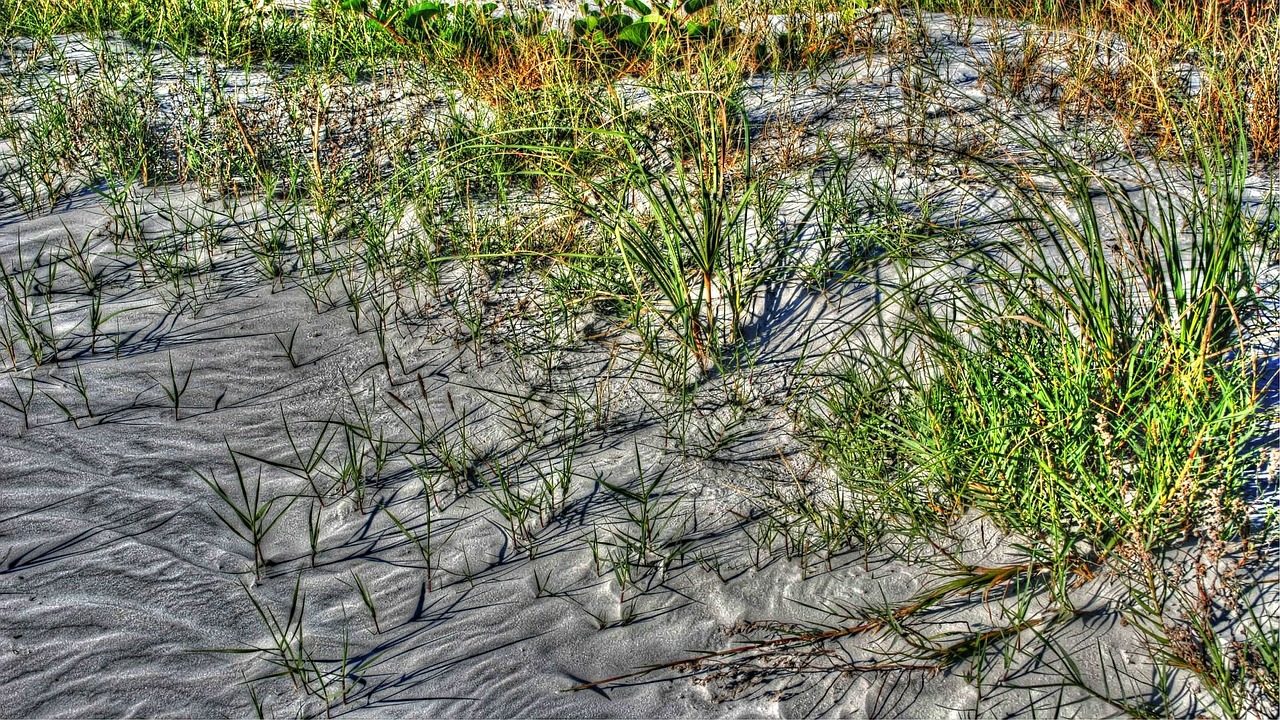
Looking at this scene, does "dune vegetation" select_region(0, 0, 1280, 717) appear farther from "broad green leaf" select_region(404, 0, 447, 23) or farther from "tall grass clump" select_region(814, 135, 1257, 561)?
"broad green leaf" select_region(404, 0, 447, 23)

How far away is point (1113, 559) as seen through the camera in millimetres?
2143

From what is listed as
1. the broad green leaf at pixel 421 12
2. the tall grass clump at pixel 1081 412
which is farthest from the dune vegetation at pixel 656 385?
the broad green leaf at pixel 421 12

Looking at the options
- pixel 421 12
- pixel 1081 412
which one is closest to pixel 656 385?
pixel 1081 412

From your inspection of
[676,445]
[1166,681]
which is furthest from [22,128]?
[1166,681]

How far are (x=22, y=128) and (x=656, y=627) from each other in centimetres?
353

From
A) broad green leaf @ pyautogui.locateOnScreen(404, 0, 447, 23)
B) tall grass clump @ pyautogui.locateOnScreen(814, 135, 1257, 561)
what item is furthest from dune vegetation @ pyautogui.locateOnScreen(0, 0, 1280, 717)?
broad green leaf @ pyautogui.locateOnScreen(404, 0, 447, 23)

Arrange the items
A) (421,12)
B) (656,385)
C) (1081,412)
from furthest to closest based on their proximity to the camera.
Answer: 1. (421,12)
2. (656,385)
3. (1081,412)

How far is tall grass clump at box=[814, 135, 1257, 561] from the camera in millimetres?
→ 2135

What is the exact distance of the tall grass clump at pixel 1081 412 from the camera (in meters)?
2.13

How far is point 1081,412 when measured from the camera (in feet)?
7.27

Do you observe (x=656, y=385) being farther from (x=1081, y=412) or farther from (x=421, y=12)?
(x=421, y=12)

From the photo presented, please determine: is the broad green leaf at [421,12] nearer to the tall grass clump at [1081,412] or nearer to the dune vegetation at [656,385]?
the dune vegetation at [656,385]

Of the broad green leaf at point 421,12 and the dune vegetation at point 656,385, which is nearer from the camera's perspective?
the dune vegetation at point 656,385

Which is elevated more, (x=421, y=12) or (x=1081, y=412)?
(x=421, y=12)
